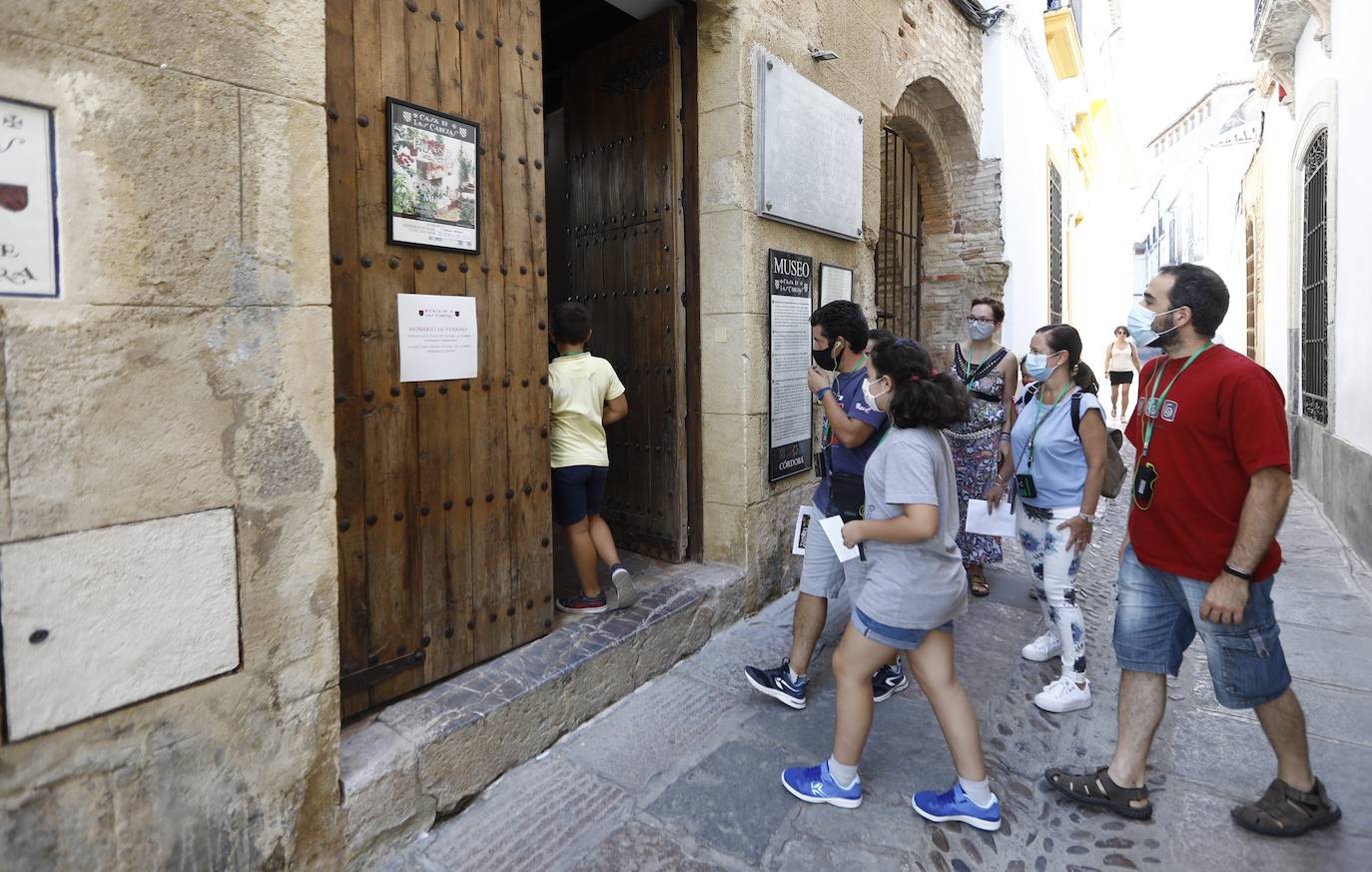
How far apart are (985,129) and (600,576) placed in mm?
6535

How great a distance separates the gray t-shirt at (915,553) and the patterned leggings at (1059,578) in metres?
1.11

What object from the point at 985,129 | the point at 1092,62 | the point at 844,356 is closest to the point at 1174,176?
the point at 1092,62

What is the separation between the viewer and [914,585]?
2.23 m

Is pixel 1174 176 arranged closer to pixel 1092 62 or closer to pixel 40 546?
pixel 1092 62

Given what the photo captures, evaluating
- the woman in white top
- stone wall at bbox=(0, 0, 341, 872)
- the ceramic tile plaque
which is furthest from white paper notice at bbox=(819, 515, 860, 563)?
the woman in white top

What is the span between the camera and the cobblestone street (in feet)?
7.22

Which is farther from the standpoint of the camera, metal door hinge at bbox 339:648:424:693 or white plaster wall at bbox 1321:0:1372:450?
white plaster wall at bbox 1321:0:1372:450

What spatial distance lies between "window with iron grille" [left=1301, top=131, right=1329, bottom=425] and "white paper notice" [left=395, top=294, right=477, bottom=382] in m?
6.69

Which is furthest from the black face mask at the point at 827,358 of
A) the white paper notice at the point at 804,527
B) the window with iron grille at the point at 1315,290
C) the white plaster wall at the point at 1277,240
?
the white plaster wall at the point at 1277,240

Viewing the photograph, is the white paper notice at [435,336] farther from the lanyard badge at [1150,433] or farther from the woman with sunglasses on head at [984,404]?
the woman with sunglasses on head at [984,404]

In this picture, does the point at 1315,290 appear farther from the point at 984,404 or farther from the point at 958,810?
the point at 958,810

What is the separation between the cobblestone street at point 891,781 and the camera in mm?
2199

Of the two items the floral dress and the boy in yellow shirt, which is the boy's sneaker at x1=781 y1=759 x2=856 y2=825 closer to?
the boy in yellow shirt

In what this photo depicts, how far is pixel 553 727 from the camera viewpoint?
2734 mm
